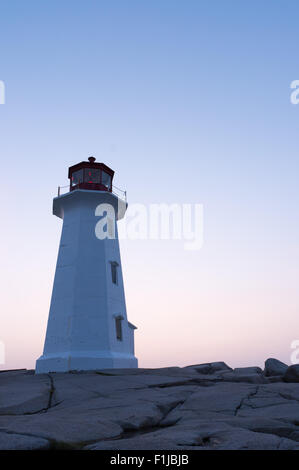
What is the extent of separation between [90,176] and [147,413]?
17.0 meters

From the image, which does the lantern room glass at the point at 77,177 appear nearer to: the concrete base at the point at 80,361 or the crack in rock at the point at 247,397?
the concrete base at the point at 80,361

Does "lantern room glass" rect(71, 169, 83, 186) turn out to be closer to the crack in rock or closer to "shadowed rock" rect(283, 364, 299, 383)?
"shadowed rock" rect(283, 364, 299, 383)

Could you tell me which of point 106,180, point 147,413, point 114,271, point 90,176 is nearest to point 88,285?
point 114,271

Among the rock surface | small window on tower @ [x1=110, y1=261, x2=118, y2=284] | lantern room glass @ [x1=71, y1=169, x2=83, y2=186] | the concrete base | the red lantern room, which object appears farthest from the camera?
lantern room glass @ [x1=71, y1=169, x2=83, y2=186]

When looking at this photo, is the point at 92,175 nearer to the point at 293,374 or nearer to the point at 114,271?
the point at 114,271

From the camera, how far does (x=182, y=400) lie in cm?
1237

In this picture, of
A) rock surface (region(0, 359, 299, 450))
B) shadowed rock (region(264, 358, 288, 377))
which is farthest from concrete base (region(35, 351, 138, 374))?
shadowed rock (region(264, 358, 288, 377))

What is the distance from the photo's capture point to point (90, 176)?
82.0ft

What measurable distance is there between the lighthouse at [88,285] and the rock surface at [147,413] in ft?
10.3

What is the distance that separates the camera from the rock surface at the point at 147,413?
23.4ft

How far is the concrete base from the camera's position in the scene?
2041 cm

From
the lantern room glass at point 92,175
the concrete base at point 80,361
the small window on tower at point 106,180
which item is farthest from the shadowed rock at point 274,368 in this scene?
the lantern room glass at point 92,175
